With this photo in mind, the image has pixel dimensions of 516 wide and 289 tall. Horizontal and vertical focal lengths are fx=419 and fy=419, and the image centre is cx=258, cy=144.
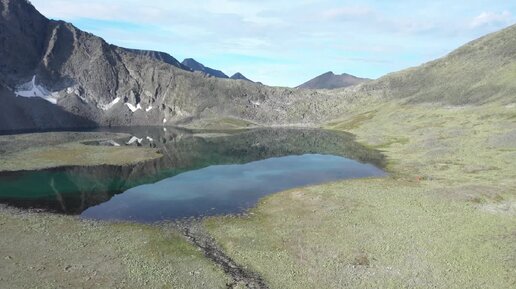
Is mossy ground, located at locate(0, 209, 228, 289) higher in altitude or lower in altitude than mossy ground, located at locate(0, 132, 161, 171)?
higher

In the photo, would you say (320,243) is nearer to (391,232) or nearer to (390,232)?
(390,232)

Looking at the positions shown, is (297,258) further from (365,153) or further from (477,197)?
(365,153)

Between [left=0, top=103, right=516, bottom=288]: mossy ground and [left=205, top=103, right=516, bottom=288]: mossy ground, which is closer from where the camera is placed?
[left=0, top=103, right=516, bottom=288]: mossy ground

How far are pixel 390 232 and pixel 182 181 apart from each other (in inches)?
1933

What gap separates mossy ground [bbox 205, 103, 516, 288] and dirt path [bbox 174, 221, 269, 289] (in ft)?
3.59

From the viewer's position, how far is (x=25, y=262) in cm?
4150

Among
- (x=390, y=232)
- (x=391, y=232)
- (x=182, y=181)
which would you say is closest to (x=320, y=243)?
(x=390, y=232)

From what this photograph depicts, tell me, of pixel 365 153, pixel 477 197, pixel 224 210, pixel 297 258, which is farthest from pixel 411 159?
pixel 297 258

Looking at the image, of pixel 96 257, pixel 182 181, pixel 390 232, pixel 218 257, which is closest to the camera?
pixel 96 257

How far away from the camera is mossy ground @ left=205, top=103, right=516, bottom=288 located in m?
39.3

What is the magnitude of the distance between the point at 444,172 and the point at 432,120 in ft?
333

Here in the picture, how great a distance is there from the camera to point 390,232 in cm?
5019

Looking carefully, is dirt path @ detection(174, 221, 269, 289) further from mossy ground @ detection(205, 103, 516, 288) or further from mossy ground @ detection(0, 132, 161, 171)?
mossy ground @ detection(0, 132, 161, 171)

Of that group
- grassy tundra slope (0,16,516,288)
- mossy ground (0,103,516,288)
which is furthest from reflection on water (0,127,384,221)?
grassy tundra slope (0,16,516,288)
